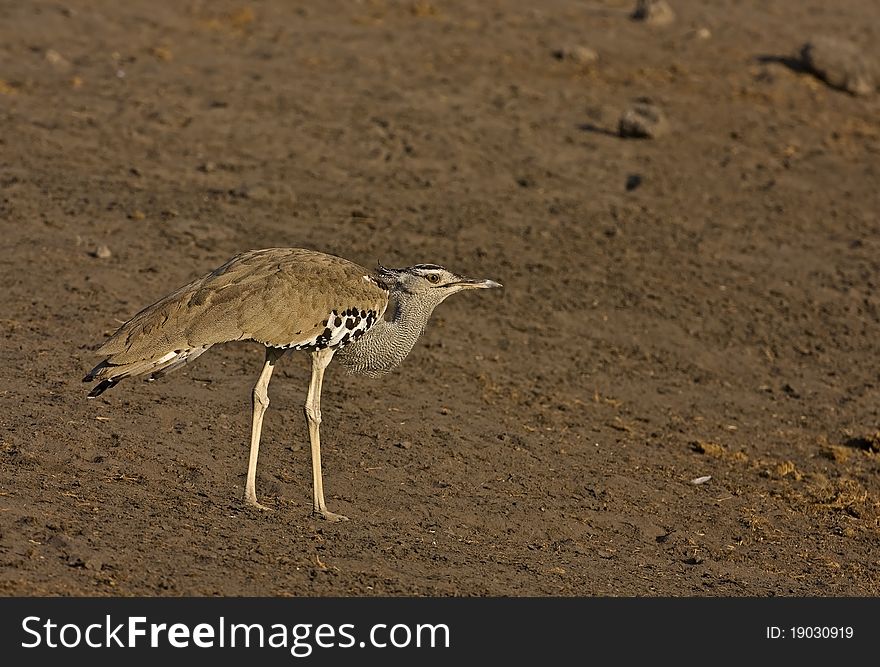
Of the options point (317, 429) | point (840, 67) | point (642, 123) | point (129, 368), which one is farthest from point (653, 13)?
point (129, 368)

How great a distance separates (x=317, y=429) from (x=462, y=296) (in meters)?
3.95

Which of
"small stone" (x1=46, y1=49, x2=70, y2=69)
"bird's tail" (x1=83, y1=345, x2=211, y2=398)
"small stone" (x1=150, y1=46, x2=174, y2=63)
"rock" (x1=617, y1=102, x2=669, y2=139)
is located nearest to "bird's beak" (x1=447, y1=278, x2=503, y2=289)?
"bird's tail" (x1=83, y1=345, x2=211, y2=398)

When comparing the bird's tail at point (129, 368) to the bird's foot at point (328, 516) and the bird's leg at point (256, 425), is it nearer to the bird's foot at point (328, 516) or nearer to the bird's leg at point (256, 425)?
the bird's leg at point (256, 425)

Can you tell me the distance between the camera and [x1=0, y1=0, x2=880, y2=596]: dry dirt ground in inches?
266

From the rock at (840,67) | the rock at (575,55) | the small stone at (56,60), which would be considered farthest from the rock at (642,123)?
the small stone at (56,60)

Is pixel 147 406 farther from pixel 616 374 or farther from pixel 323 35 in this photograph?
pixel 323 35

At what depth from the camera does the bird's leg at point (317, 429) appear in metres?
6.89

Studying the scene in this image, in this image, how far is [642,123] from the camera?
14109 mm

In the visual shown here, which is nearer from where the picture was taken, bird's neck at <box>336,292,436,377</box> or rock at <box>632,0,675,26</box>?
bird's neck at <box>336,292,436,377</box>

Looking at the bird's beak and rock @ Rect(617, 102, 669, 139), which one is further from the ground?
the bird's beak

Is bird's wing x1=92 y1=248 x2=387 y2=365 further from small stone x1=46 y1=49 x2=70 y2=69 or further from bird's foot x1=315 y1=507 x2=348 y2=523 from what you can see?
small stone x1=46 y1=49 x2=70 y2=69

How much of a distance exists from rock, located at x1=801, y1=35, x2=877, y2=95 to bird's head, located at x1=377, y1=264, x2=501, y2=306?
35.0 feet
